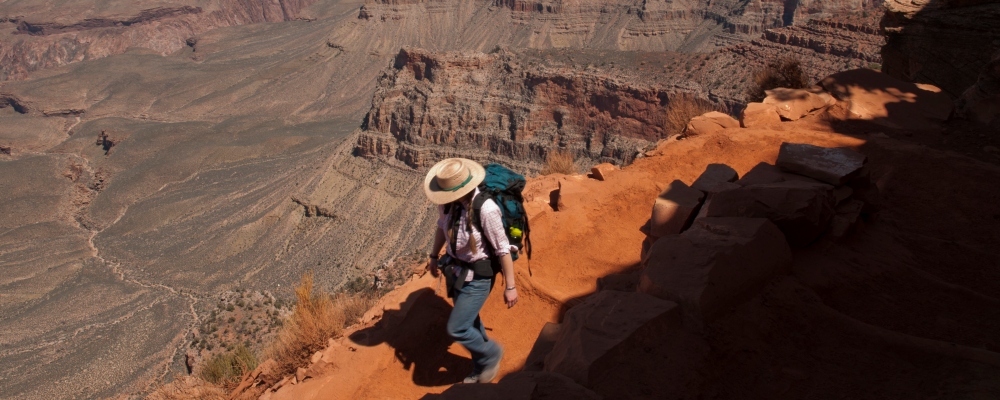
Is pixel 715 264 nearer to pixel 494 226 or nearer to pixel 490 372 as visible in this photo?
pixel 494 226

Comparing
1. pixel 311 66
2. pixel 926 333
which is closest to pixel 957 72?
pixel 926 333

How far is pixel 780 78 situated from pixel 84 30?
116m

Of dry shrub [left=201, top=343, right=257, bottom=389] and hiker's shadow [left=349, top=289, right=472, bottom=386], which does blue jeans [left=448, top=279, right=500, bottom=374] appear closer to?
hiker's shadow [left=349, top=289, right=472, bottom=386]

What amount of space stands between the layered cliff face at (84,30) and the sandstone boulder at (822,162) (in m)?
108

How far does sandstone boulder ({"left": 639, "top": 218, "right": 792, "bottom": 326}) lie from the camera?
3998 mm

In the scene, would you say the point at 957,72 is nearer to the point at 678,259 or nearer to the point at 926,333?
the point at 926,333

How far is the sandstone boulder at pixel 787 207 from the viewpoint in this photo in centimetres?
484

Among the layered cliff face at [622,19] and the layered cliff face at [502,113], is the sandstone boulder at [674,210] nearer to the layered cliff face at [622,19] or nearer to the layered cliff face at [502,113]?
the layered cliff face at [502,113]

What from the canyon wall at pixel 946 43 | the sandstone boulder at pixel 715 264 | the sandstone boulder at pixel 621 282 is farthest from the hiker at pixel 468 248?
the canyon wall at pixel 946 43

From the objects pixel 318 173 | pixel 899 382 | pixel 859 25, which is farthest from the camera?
pixel 318 173

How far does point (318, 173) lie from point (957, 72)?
118ft

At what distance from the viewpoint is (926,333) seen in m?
4.09

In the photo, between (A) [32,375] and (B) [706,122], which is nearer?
(B) [706,122]

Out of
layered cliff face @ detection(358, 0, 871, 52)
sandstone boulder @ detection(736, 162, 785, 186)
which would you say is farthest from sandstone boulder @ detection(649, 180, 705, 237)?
layered cliff face @ detection(358, 0, 871, 52)
